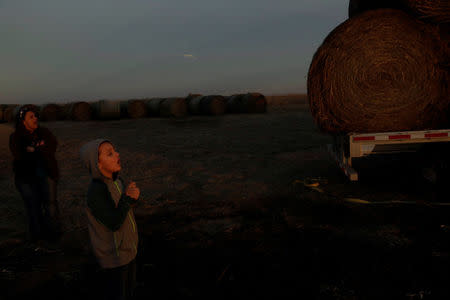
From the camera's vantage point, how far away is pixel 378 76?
5285 millimetres

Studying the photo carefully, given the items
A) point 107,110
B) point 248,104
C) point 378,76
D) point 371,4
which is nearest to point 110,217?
point 378,76

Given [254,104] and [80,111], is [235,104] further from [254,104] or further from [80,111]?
[80,111]

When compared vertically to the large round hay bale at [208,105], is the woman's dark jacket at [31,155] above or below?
below

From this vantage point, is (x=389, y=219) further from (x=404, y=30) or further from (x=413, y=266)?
(x=404, y=30)

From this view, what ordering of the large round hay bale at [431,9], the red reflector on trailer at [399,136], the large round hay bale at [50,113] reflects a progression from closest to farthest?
1. the large round hay bale at [431,9]
2. the red reflector on trailer at [399,136]
3. the large round hay bale at [50,113]

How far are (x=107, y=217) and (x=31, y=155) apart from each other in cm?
261

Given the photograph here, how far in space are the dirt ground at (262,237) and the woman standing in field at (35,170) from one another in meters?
0.30

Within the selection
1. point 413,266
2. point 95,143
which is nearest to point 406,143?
point 413,266

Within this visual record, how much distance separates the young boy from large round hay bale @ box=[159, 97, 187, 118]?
2113 cm

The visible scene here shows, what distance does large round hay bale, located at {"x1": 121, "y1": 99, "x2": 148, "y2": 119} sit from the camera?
76.1 feet

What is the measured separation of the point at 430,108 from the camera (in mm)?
5258

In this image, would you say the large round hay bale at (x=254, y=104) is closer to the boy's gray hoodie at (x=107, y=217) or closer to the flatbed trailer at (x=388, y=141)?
the flatbed trailer at (x=388, y=141)

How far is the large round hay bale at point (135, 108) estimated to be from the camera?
76.1 feet

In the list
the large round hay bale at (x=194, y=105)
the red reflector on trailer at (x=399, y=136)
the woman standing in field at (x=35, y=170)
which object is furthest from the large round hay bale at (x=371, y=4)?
the large round hay bale at (x=194, y=105)
